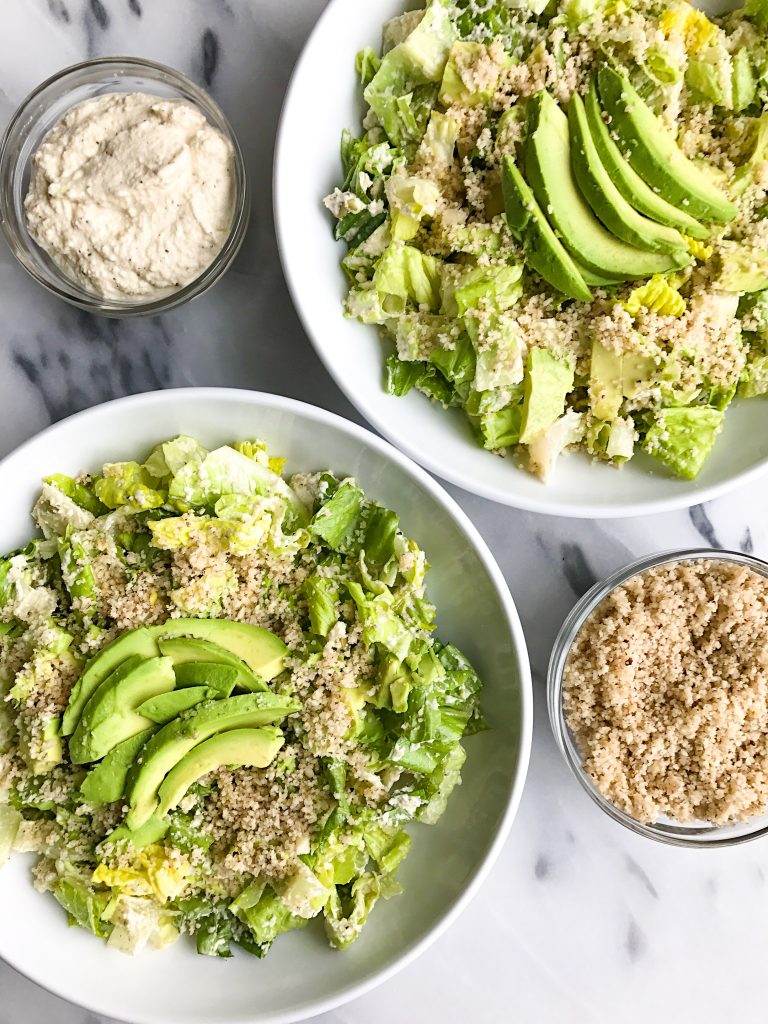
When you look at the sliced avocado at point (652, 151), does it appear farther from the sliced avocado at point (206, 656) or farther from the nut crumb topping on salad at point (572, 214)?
the sliced avocado at point (206, 656)

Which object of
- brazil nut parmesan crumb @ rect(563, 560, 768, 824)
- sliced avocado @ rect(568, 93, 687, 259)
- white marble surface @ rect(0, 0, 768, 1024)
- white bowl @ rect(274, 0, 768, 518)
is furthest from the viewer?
white marble surface @ rect(0, 0, 768, 1024)

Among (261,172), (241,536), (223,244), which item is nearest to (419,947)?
(241,536)

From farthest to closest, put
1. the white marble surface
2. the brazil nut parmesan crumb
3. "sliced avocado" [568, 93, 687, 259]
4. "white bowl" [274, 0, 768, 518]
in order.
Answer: the white marble surface, the brazil nut parmesan crumb, "white bowl" [274, 0, 768, 518], "sliced avocado" [568, 93, 687, 259]

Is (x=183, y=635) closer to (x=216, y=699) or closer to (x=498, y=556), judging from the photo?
(x=216, y=699)

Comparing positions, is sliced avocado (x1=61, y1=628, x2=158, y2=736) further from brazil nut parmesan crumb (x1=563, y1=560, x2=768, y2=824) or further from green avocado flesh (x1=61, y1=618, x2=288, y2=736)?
brazil nut parmesan crumb (x1=563, y1=560, x2=768, y2=824)

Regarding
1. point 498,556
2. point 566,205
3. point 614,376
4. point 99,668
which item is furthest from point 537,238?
point 99,668

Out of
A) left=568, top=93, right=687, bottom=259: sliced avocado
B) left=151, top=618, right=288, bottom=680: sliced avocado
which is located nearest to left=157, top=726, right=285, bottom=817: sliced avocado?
left=151, top=618, right=288, bottom=680: sliced avocado

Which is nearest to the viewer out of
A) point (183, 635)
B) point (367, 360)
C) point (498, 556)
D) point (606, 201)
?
point (606, 201)
